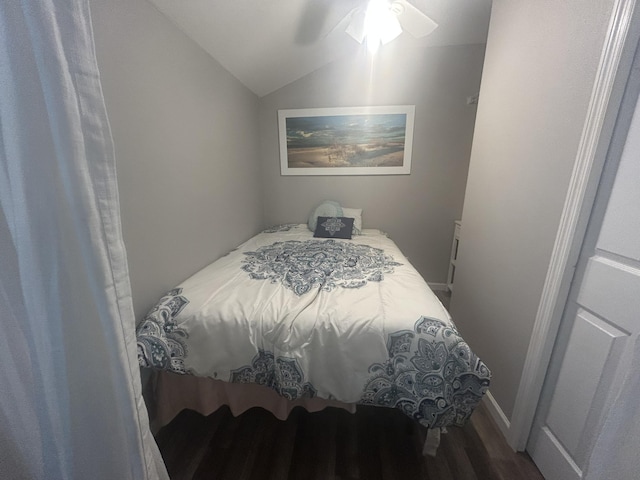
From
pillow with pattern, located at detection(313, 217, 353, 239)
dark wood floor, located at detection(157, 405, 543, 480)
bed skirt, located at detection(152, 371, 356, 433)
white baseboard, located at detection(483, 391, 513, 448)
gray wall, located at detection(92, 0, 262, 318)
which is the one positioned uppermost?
gray wall, located at detection(92, 0, 262, 318)

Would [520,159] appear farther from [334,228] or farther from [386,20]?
[334,228]

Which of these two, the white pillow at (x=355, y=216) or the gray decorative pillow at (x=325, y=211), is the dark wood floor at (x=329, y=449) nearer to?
the white pillow at (x=355, y=216)

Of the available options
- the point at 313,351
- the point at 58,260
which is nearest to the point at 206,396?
the point at 313,351

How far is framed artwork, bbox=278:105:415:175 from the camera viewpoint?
2.67m

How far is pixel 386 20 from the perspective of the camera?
157 centimetres

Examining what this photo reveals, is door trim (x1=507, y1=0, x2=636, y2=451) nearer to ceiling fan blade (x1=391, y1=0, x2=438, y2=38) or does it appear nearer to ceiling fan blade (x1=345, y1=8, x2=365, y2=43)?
ceiling fan blade (x1=391, y1=0, x2=438, y2=38)

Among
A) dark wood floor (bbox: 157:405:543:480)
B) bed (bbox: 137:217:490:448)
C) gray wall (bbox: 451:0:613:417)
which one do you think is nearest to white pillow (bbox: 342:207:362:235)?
gray wall (bbox: 451:0:613:417)

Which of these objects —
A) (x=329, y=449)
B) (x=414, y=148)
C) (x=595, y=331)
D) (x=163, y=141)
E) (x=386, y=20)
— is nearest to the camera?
(x=595, y=331)

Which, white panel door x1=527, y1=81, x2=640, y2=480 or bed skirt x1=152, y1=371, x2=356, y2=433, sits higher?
white panel door x1=527, y1=81, x2=640, y2=480

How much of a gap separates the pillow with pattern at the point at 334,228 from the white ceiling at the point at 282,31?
5.02 ft

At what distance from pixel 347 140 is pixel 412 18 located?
1241 millimetres

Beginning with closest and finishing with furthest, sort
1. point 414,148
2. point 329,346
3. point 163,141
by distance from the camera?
point 329,346, point 163,141, point 414,148

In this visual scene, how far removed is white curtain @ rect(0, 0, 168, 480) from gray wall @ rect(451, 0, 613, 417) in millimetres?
1519

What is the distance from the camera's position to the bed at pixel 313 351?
987mm
